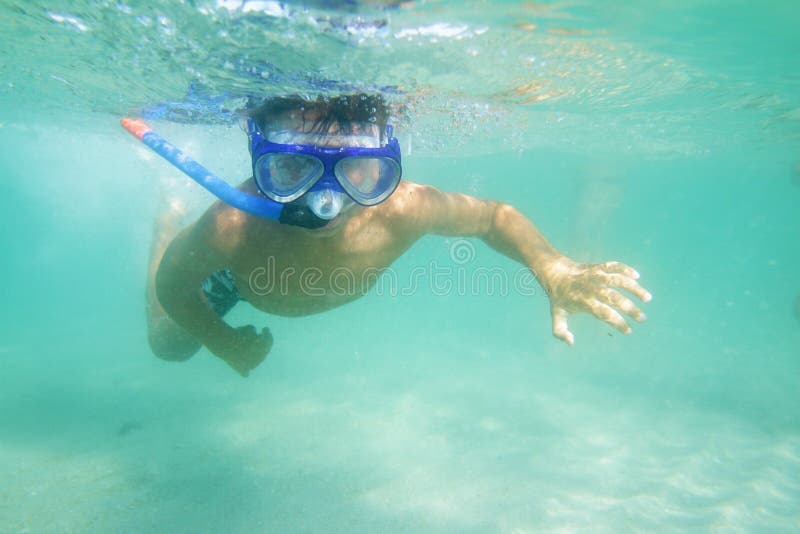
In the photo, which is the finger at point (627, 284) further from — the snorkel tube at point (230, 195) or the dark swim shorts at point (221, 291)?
the dark swim shorts at point (221, 291)

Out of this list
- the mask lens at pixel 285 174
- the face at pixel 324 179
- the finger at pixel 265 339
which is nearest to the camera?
the face at pixel 324 179

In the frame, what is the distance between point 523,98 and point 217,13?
28.2 feet

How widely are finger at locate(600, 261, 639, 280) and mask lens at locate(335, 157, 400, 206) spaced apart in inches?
73.4

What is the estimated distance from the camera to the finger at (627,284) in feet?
10.4

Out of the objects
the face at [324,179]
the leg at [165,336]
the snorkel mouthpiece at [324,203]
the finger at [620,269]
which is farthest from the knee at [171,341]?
the finger at [620,269]

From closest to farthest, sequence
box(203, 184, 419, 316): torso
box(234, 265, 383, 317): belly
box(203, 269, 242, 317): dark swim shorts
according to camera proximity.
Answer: box(203, 184, 419, 316): torso, box(234, 265, 383, 317): belly, box(203, 269, 242, 317): dark swim shorts

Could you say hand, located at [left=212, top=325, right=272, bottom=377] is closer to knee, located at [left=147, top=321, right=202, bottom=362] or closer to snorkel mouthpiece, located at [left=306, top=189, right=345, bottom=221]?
snorkel mouthpiece, located at [left=306, top=189, right=345, bottom=221]

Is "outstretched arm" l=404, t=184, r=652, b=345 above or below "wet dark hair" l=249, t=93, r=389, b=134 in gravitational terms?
below

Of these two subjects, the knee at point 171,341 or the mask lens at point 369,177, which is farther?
Result: the knee at point 171,341

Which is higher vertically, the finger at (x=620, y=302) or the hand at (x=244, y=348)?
the finger at (x=620, y=302)

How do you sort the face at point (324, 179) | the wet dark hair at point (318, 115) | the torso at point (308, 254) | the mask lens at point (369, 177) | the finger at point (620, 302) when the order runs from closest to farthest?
the finger at point (620, 302) < the face at point (324, 179) < the mask lens at point (369, 177) < the torso at point (308, 254) < the wet dark hair at point (318, 115)

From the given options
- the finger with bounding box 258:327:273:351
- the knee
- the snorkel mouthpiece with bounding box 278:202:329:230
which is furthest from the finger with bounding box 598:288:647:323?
the knee

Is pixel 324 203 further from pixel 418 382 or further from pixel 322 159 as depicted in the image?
pixel 418 382

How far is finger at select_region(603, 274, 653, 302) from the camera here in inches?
125
